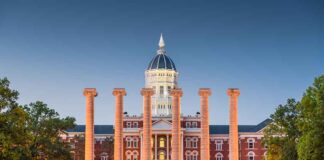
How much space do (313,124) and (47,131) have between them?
3495 centimetres

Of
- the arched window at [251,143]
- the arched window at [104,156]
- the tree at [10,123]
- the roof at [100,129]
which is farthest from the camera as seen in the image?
the roof at [100,129]

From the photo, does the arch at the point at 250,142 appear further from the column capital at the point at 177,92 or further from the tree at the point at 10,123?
the tree at the point at 10,123

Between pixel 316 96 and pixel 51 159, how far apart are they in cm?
3436

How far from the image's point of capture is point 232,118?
333 ft

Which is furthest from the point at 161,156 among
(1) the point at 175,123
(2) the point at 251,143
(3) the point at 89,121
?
(3) the point at 89,121

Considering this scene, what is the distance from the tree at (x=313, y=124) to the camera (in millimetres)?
68812

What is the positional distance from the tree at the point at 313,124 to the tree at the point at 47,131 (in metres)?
30.2

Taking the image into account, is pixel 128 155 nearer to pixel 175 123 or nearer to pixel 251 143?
pixel 251 143

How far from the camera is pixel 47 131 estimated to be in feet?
288

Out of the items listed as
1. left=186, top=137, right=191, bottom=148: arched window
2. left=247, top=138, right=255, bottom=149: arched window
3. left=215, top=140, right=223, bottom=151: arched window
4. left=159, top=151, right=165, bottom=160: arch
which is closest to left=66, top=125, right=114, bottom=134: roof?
left=159, top=151, right=165, bottom=160: arch

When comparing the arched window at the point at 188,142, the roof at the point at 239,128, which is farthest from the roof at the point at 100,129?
the roof at the point at 239,128

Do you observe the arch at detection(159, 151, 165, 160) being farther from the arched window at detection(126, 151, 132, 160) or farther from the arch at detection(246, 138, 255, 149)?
the arch at detection(246, 138, 255, 149)

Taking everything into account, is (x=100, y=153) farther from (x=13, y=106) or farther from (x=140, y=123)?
(x=13, y=106)

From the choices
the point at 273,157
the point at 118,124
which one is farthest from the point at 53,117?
the point at 273,157
